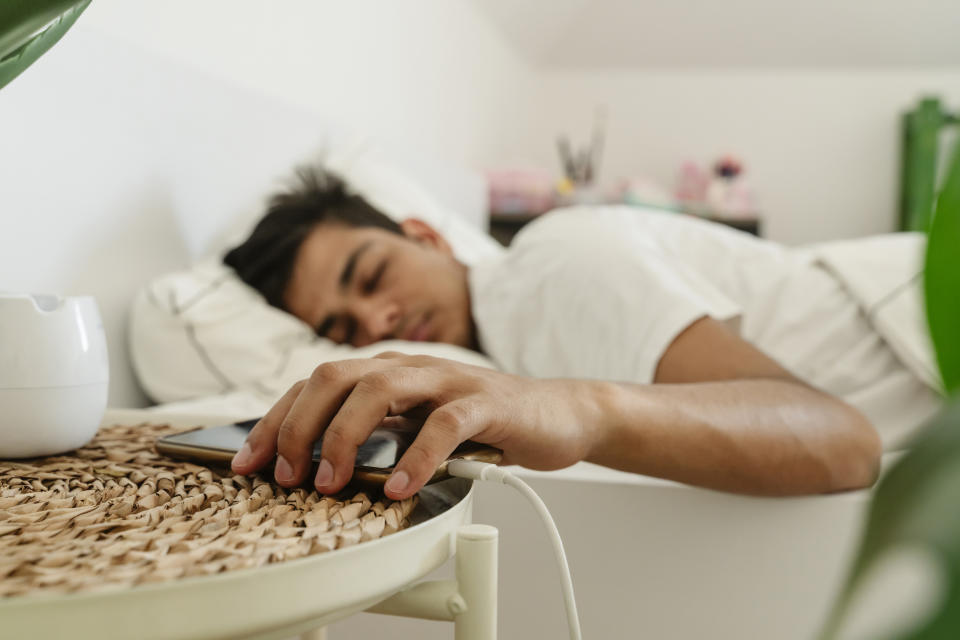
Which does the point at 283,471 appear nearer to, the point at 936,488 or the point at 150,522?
the point at 150,522

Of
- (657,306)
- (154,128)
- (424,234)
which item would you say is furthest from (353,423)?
(424,234)

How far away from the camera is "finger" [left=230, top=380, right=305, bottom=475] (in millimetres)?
459

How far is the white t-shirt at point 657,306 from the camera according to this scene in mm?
836

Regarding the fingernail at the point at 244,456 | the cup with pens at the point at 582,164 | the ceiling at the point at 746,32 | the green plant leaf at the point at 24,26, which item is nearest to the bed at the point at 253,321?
the fingernail at the point at 244,456

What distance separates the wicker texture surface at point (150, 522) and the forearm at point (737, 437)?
202 mm

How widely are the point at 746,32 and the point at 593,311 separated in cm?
261

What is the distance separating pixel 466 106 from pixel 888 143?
1.65m

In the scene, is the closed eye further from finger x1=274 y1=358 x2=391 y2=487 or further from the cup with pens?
the cup with pens

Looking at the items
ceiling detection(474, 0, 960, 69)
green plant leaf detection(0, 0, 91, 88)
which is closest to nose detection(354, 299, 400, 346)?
green plant leaf detection(0, 0, 91, 88)

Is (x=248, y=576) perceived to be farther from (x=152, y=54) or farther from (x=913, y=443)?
(x=152, y=54)

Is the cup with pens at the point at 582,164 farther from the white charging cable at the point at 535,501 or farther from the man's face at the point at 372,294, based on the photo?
the white charging cable at the point at 535,501

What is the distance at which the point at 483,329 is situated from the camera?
107 cm

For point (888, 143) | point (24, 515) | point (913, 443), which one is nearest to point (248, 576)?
point (24, 515)

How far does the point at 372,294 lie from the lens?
45.3 inches
